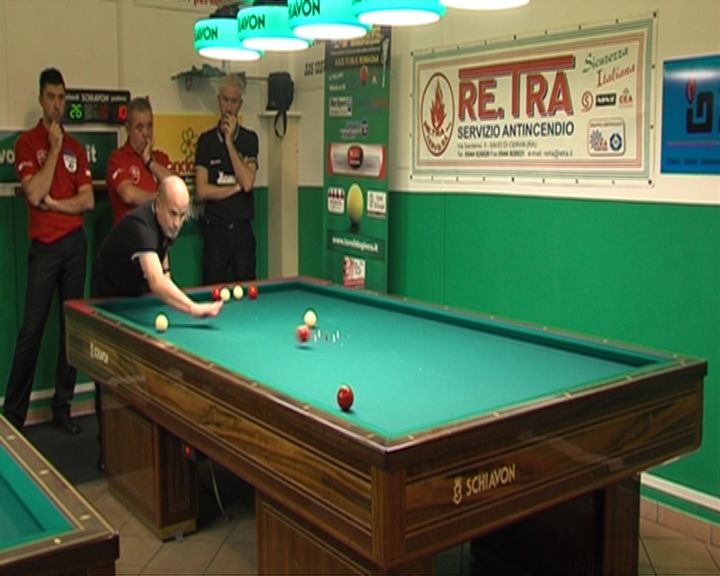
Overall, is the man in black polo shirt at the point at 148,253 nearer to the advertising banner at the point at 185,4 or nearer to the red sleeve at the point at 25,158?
the red sleeve at the point at 25,158

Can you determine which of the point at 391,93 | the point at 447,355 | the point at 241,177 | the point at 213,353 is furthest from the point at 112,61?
the point at 447,355

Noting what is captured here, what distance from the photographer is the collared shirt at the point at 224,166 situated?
5758 mm

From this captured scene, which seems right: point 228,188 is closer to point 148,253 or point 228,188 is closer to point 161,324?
point 148,253

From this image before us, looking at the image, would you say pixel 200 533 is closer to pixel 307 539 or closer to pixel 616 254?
pixel 307 539

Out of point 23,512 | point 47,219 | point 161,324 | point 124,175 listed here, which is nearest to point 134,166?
point 124,175

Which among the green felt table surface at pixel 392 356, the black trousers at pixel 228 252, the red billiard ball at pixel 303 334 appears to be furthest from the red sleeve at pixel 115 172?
the red billiard ball at pixel 303 334

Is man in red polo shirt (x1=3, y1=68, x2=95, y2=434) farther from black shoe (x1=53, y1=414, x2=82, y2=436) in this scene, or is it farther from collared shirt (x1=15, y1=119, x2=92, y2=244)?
black shoe (x1=53, y1=414, x2=82, y2=436)

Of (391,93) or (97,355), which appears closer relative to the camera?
(97,355)

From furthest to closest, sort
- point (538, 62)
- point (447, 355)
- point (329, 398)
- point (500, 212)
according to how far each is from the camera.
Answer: point (500, 212), point (538, 62), point (447, 355), point (329, 398)

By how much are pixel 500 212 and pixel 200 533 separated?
218 cm

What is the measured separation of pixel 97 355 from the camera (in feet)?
12.3

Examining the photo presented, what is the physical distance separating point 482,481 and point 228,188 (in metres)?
3.82

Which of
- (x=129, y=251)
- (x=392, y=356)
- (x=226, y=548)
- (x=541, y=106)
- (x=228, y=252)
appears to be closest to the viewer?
(x=392, y=356)

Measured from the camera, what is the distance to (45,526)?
1.70 m
